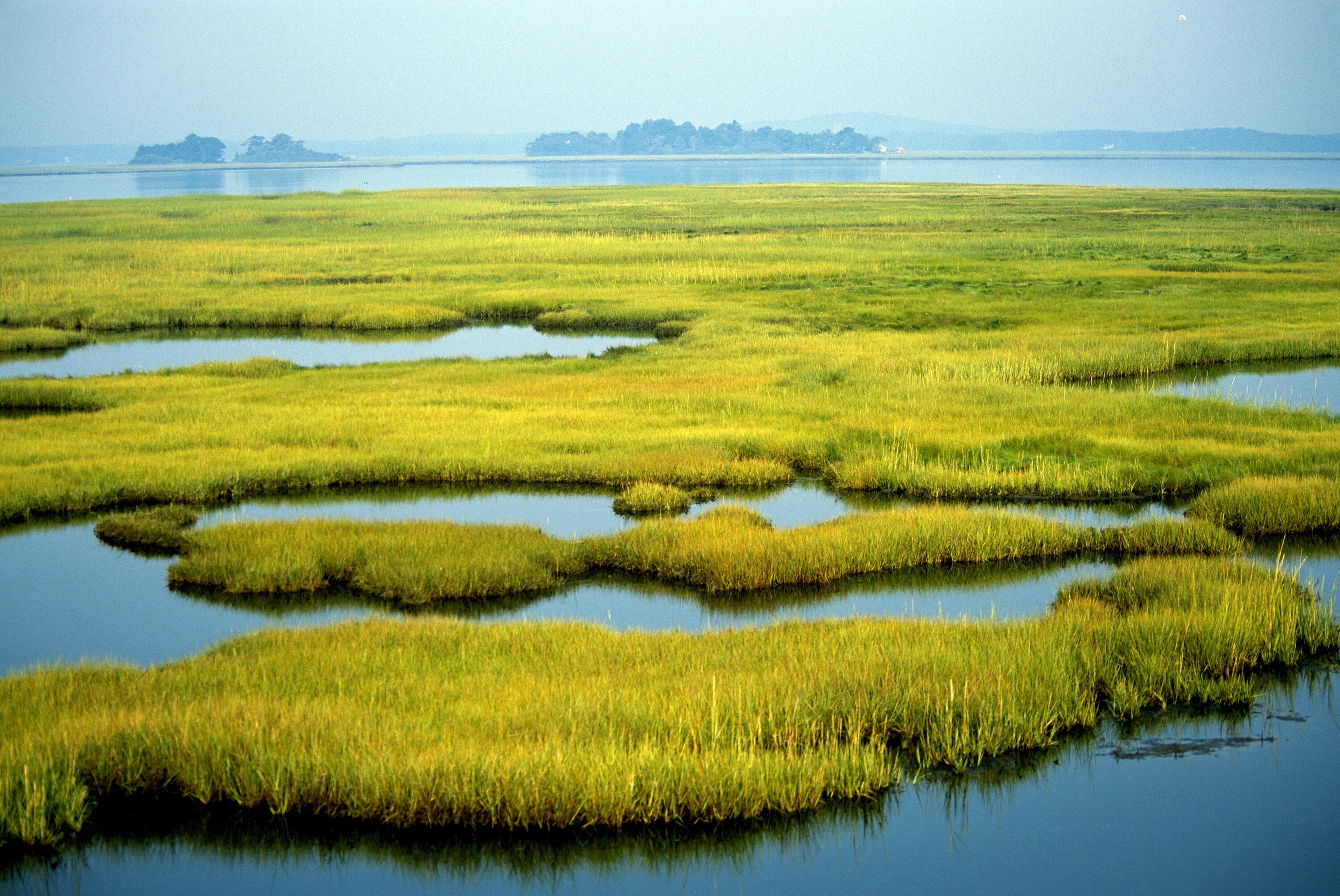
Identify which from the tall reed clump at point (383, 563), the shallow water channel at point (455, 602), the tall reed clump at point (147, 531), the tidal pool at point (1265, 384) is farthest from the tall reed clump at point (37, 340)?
the tidal pool at point (1265, 384)

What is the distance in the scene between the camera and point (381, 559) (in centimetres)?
1519

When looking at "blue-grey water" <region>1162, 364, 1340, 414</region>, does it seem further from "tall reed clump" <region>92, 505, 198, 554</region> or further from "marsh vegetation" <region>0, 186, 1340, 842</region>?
"tall reed clump" <region>92, 505, 198, 554</region>

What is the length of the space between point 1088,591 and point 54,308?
36.2 m

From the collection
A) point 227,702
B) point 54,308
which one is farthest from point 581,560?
point 54,308

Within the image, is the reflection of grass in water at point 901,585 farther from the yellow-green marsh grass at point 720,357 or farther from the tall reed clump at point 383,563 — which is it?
the yellow-green marsh grass at point 720,357

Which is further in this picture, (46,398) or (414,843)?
(46,398)

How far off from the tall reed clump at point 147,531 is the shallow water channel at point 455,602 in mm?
194

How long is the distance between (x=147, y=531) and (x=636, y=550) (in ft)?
21.7

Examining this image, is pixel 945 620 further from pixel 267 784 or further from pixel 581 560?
pixel 267 784

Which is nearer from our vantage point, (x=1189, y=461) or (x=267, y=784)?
(x=267, y=784)

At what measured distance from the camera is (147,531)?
16.8 metres

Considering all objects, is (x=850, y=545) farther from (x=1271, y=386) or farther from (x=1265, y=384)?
(x=1265, y=384)

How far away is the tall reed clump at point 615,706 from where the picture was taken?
9.30 metres

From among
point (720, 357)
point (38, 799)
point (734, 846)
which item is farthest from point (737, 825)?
point (720, 357)
